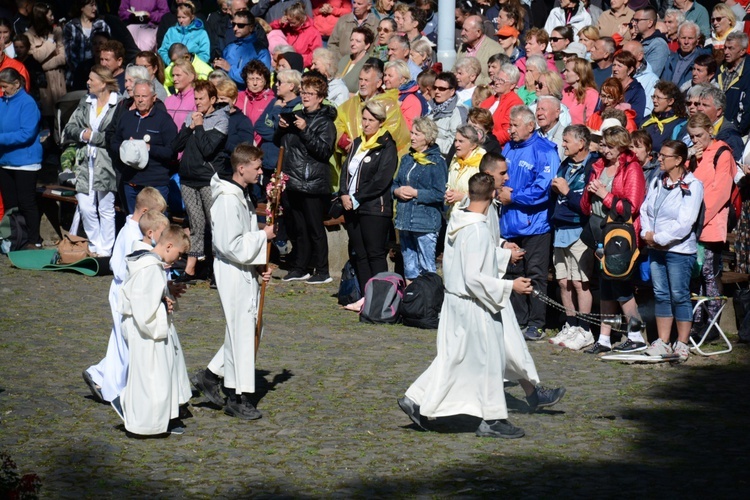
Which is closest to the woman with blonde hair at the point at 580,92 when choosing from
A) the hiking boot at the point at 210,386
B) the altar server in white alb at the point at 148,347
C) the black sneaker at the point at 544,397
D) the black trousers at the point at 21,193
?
the black sneaker at the point at 544,397

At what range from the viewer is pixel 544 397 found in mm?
9320

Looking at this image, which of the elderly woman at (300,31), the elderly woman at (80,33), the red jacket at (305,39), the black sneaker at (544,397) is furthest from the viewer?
the elderly woman at (80,33)

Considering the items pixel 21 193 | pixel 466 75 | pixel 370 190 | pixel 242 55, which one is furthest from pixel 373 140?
pixel 21 193

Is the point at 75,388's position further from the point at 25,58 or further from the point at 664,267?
the point at 25,58

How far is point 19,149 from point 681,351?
8.63 metres

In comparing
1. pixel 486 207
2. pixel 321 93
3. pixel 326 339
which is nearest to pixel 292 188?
pixel 321 93

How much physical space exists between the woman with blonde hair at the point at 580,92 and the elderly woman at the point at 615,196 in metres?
1.99

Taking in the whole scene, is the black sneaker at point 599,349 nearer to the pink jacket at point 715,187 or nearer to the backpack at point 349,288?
the pink jacket at point 715,187

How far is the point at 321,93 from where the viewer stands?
1345 centimetres

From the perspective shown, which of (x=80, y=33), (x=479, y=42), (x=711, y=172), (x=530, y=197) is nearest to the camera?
(x=711, y=172)

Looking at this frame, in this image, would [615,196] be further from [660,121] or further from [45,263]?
[45,263]

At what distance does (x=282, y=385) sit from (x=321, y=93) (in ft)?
14.1

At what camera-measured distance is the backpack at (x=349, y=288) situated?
13047mm

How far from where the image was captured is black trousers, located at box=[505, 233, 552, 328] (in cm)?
1196
